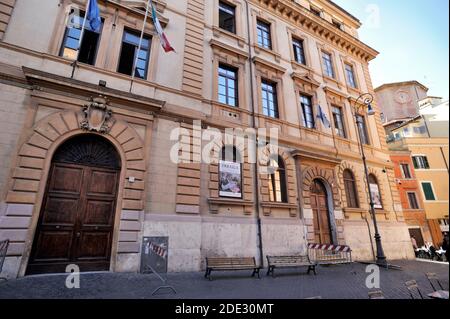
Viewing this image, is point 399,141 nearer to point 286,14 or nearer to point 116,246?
point 286,14

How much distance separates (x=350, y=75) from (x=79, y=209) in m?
19.7

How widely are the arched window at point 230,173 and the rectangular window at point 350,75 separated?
12.7 meters

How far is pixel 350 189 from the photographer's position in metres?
14.2

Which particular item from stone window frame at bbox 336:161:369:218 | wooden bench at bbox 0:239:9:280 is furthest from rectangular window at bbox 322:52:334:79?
wooden bench at bbox 0:239:9:280

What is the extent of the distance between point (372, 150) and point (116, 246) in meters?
16.4

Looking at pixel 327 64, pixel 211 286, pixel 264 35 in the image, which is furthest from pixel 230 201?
pixel 327 64

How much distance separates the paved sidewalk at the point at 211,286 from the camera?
5.31 m

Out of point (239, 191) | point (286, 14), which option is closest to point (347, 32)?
point (286, 14)

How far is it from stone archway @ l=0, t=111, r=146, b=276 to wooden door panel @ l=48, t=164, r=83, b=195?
0.91ft

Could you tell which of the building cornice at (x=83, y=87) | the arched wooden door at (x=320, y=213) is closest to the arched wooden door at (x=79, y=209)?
the building cornice at (x=83, y=87)

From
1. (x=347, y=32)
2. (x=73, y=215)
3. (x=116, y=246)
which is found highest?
(x=347, y=32)

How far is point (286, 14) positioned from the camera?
16.0m

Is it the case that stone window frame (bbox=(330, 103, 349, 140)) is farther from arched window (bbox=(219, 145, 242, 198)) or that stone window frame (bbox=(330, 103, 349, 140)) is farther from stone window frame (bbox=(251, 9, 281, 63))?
arched window (bbox=(219, 145, 242, 198))

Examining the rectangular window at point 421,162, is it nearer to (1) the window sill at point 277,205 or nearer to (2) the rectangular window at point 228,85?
(1) the window sill at point 277,205
